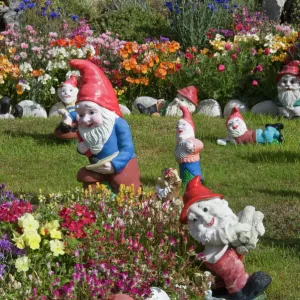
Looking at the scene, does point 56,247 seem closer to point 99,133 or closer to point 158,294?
point 158,294

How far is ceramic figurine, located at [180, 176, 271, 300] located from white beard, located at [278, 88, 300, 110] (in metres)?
5.64

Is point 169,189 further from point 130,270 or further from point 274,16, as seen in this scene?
point 274,16

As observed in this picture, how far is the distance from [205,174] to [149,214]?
307 cm

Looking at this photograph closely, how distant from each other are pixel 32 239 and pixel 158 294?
810 millimetres

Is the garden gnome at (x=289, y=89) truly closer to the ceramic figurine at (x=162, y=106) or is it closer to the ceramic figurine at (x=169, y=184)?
the ceramic figurine at (x=162, y=106)

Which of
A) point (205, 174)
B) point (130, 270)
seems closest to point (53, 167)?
point (205, 174)

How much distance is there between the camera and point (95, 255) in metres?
5.04

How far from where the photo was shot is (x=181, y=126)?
7.66 m

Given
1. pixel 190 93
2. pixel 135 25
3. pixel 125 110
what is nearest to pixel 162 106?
pixel 125 110

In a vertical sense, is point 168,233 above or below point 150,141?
above

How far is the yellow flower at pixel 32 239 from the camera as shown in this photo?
485 centimetres

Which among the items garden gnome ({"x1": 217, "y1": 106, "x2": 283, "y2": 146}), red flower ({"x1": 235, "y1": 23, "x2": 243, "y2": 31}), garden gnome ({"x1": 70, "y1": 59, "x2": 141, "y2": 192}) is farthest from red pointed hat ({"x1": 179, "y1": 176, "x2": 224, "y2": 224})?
red flower ({"x1": 235, "y1": 23, "x2": 243, "y2": 31})

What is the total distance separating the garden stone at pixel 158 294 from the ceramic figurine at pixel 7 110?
6.37 meters

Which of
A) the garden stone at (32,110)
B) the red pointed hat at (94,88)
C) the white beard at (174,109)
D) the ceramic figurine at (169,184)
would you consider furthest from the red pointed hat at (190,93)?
the red pointed hat at (94,88)
